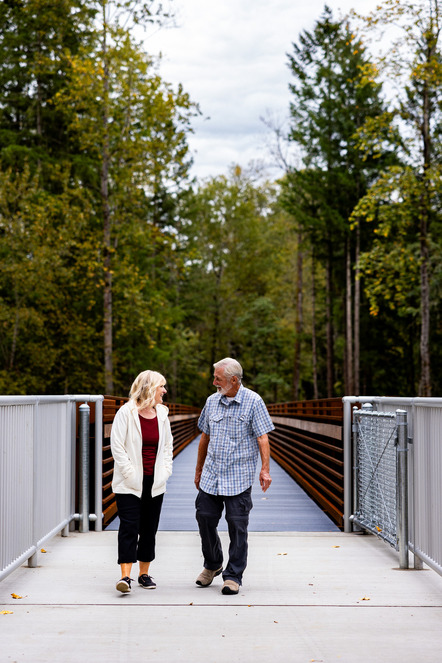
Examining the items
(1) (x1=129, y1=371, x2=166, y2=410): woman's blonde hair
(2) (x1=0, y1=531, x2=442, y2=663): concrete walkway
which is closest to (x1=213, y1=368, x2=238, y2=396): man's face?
(1) (x1=129, y1=371, x2=166, y2=410): woman's blonde hair

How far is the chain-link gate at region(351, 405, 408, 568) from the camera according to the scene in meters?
6.36

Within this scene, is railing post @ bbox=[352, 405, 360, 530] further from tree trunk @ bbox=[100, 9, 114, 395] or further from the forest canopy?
tree trunk @ bbox=[100, 9, 114, 395]

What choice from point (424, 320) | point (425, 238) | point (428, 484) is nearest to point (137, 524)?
point (428, 484)

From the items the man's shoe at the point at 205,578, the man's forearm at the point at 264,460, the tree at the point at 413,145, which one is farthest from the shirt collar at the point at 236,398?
the tree at the point at 413,145

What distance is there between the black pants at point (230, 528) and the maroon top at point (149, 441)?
1.26 feet

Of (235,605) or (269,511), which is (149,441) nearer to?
(235,605)

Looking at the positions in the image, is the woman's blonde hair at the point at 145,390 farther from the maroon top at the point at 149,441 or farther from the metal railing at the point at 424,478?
the metal railing at the point at 424,478

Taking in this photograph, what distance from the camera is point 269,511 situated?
371 inches

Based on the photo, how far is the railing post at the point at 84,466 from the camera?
25.4 feet

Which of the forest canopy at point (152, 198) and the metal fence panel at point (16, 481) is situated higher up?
the forest canopy at point (152, 198)

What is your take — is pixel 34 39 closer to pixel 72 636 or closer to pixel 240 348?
pixel 240 348

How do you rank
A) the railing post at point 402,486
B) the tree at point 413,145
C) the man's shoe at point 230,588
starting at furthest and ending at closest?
the tree at point 413,145, the railing post at point 402,486, the man's shoe at point 230,588

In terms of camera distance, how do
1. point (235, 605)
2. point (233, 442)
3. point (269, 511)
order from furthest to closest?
1. point (269, 511)
2. point (233, 442)
3. point (235, 605)

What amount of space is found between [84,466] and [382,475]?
100 inches
